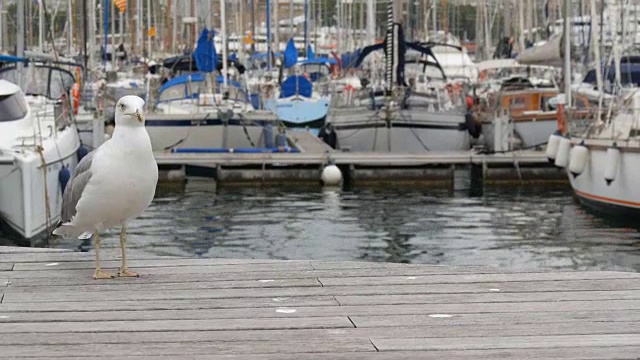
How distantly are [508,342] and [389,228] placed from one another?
14.8m

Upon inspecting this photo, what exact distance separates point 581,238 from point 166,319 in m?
13.9

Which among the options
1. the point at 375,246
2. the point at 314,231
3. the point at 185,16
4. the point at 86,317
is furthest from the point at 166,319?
the point at 185,16

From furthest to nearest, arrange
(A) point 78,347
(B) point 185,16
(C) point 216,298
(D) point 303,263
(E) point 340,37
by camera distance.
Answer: (E) point 340,37, (B) point 185,16, (D) point 303,263, (C) point 216,298, (A) point 78,347

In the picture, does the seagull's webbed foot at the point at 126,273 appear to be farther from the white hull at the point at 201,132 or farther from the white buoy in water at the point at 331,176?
the white hull at the point at 201,132

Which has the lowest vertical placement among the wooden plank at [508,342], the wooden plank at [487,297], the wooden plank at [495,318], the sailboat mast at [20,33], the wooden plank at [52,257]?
the wooden plank at [52,257]

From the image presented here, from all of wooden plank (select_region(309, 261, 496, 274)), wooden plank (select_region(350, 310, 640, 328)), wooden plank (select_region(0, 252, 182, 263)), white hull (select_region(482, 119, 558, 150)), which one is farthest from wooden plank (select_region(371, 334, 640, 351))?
white hull (select_region(482, 119, 558, 150))

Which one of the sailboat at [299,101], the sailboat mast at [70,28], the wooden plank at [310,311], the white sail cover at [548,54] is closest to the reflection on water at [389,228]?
the white sail cover at [548,54]

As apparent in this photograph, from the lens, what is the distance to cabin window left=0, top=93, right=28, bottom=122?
57.9 ft

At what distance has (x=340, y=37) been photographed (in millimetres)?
58312

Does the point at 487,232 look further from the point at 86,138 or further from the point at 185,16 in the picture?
the point at 185,16

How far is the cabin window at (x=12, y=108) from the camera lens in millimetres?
17641

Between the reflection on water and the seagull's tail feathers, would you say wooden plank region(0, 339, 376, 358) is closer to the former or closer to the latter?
the seagull's tail feathers

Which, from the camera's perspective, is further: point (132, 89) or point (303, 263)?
A: point (132, 89)

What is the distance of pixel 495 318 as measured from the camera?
205 inches
